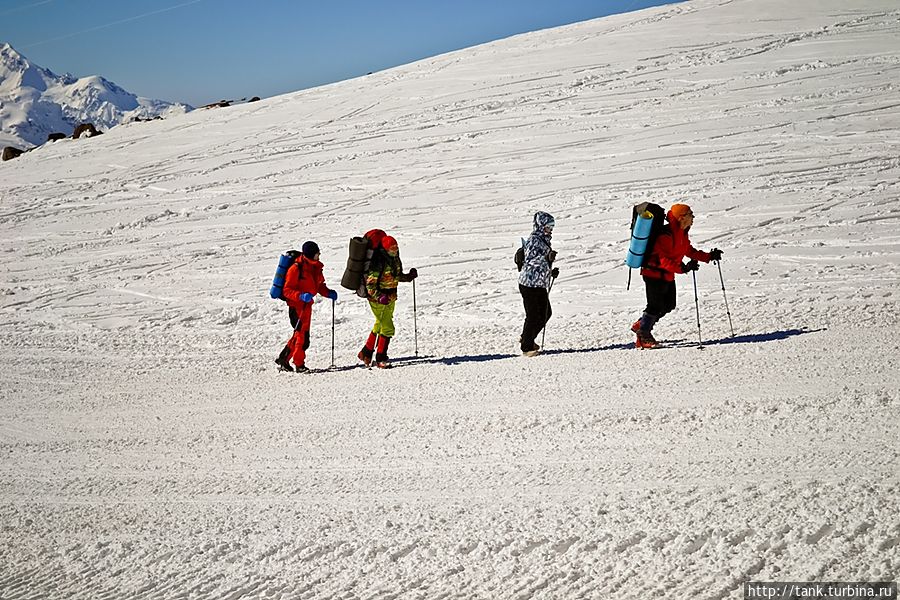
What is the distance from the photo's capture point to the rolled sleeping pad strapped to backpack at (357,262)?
362 inches

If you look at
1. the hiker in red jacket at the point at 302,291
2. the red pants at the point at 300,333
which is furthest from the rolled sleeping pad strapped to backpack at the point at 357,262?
the red pants at the point at 300,333

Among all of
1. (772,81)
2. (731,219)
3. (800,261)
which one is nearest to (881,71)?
(772,81)

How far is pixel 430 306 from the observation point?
43.8ft

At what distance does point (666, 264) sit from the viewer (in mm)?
8719

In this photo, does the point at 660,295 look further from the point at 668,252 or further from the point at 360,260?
the point at 360,260

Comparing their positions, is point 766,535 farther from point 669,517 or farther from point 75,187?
point 75,187

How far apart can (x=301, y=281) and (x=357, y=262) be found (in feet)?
3.00

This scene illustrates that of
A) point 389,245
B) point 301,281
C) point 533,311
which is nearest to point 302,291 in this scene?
point 301,281

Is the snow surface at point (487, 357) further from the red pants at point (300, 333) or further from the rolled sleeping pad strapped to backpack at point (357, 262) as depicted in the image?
the rolled sleeping pad strapped to backpack at point (357, 262)

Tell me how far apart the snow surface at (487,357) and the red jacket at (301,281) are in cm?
101

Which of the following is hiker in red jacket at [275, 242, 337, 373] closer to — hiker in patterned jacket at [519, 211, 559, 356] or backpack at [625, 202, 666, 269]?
hiker in patterned jacket at [519, 211, 559, 356]

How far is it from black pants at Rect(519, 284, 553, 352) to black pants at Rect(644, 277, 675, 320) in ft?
3.85

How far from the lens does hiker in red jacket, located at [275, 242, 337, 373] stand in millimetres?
9625

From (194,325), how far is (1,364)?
9.92ft
